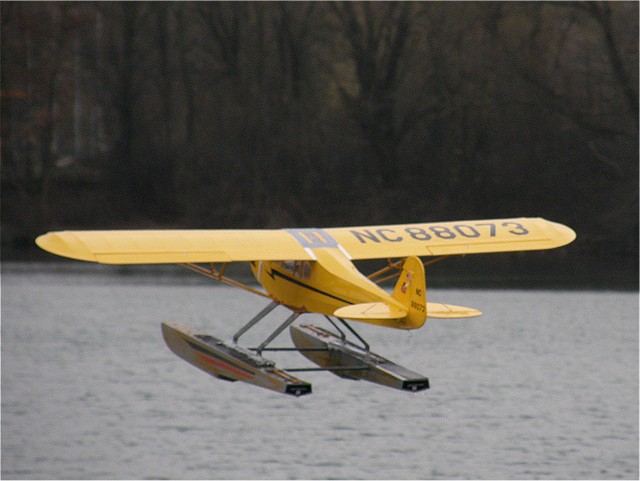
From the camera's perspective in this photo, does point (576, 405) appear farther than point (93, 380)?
No

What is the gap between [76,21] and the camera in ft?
147

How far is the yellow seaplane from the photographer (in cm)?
1341

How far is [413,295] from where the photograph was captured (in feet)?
43.1

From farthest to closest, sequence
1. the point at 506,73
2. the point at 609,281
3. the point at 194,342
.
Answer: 1. the point at 506,73
2. the point at 609,281
3. the point at 194,342

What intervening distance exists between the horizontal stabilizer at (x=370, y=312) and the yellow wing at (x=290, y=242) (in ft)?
4.89

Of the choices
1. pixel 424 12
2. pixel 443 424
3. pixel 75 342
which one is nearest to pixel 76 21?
pixel 424 12

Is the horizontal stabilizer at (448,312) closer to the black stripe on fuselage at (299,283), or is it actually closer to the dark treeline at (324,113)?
the black stripe on fuselage at (299,283)

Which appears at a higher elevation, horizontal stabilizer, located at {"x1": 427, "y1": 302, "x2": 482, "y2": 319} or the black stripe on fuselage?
the black stripe on fuselage

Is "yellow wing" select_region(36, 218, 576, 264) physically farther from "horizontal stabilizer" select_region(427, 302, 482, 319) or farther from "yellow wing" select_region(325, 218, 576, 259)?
"horizontal stabilizer" select_region(427, 302, 482, 319)

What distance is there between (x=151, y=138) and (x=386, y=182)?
338 inches

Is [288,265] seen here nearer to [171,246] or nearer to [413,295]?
[171,246]

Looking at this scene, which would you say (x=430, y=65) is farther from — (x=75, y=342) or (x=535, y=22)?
(x=75, y=342)

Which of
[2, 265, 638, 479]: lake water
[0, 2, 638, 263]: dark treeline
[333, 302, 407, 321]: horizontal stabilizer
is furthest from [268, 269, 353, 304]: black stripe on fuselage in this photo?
[0, 2, 638, 263]: dark treeline

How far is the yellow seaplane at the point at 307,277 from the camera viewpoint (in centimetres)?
1341
